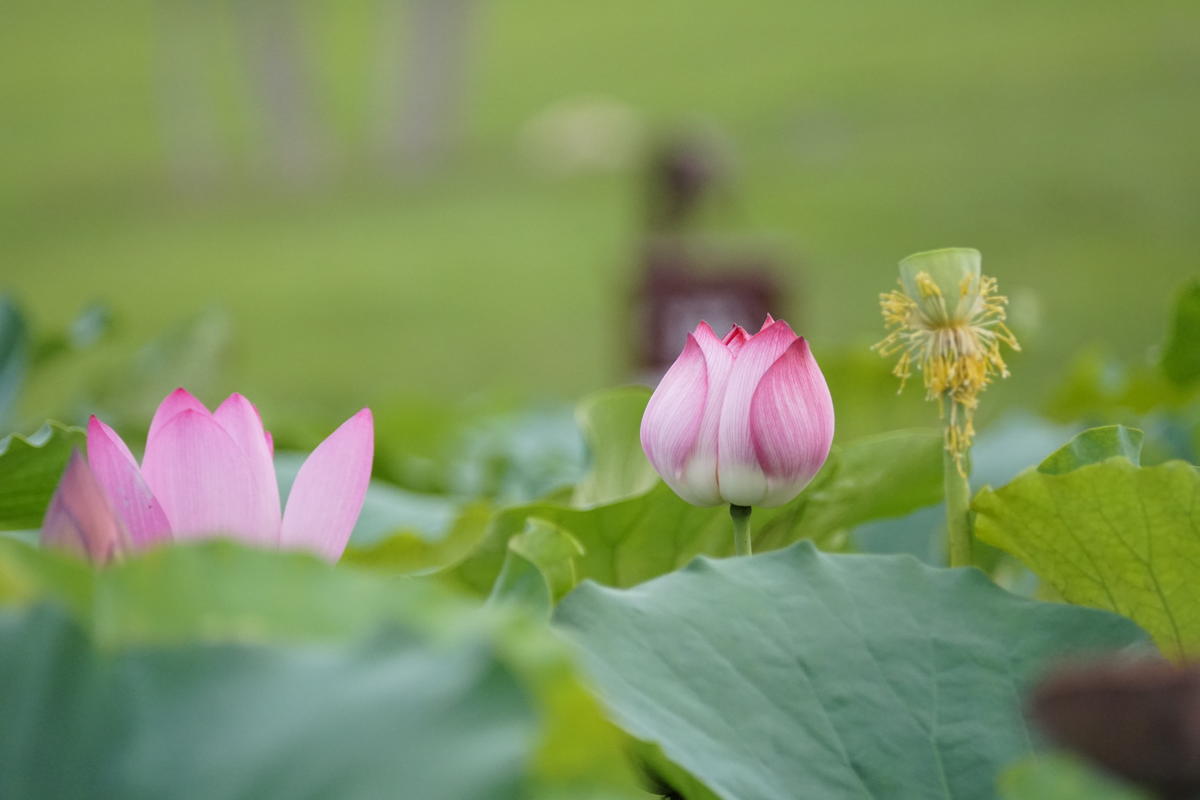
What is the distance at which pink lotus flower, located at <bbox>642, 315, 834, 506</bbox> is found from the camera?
29 cm

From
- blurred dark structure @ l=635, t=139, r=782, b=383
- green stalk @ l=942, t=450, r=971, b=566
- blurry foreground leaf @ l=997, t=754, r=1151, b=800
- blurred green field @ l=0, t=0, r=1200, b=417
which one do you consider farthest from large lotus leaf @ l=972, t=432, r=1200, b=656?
blurred green field @ l=0, t=0, r=1200, b=417

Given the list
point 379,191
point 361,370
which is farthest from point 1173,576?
point 379,191

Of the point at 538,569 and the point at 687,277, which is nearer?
the point at 538,569

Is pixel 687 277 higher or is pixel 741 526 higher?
pixel 741 526

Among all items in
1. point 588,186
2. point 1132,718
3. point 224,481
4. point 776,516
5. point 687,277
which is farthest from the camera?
point 588,186

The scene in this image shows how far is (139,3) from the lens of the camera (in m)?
5.96

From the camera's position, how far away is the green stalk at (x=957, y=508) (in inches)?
12.2

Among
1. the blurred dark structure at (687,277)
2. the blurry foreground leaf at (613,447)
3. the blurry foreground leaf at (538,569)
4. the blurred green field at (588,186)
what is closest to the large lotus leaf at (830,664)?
the blurry foreground leaf at (538,569)

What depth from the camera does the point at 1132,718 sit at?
0.49ft

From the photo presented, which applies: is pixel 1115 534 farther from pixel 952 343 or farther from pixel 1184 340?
pixel 1184 340

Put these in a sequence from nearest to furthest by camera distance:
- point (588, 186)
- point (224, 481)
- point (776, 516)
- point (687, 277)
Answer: point (224, 481)
point (776, 516)
point (687, 277)
point (588, 186)

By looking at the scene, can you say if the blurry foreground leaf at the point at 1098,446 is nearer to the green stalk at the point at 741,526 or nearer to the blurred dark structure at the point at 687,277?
the green stalk at the point at 741,526

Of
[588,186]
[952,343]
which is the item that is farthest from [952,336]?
[588,186]

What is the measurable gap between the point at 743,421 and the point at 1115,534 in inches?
3.7
